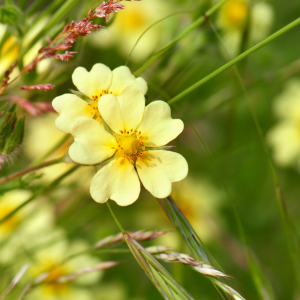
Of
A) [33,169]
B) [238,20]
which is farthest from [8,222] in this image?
[238,20]

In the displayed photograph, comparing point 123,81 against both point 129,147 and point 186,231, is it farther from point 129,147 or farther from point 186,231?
point 186,231

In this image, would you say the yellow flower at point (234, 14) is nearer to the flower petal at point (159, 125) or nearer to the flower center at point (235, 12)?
the flower center at point (235, 12)

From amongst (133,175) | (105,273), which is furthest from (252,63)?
(133,175)

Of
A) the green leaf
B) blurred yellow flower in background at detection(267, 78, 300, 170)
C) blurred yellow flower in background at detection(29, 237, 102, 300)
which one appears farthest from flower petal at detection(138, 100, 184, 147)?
blurred yellow flower in background at detection(267, 78, 300, 170)

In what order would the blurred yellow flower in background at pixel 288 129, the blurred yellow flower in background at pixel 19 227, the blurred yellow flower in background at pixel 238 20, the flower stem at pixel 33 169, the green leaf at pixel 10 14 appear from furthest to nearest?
the blurred yellow flower in background at pixel 288 129 < the blurred yellow flower in background at pixel 238 20 < the blurred yellow flower in background at pixel 19 227 < the green leaf at pixel 10 14 < the flower stem at pixel 33 169

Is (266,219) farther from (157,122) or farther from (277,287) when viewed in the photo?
(157,122)

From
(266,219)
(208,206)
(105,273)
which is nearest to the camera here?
(105,273)

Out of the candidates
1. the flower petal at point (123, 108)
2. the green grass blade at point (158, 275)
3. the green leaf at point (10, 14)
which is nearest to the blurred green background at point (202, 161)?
the green leaf at point (10, 14)
